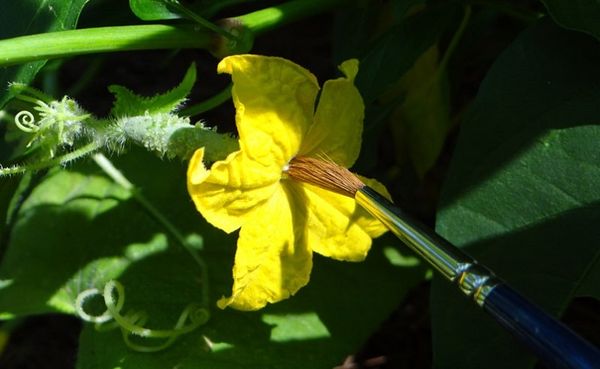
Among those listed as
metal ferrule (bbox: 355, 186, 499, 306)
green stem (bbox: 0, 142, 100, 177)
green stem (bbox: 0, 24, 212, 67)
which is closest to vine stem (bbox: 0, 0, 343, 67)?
green stem (bbox: 0, 24, 212, 67)

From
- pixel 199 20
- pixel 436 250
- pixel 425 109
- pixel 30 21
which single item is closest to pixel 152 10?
pixel 199 20

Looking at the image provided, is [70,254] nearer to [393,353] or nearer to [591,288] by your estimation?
[393,353]

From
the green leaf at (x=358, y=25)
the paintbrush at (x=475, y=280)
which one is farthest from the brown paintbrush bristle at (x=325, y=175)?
the green leaf at (x=358, y=25)

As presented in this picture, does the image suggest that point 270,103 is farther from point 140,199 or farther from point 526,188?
point 140,199

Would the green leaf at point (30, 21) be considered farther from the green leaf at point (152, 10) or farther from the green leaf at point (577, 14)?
the green leaf at point (577, 14)

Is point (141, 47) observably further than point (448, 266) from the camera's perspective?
Yes

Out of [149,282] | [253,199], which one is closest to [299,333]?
[149,282]
